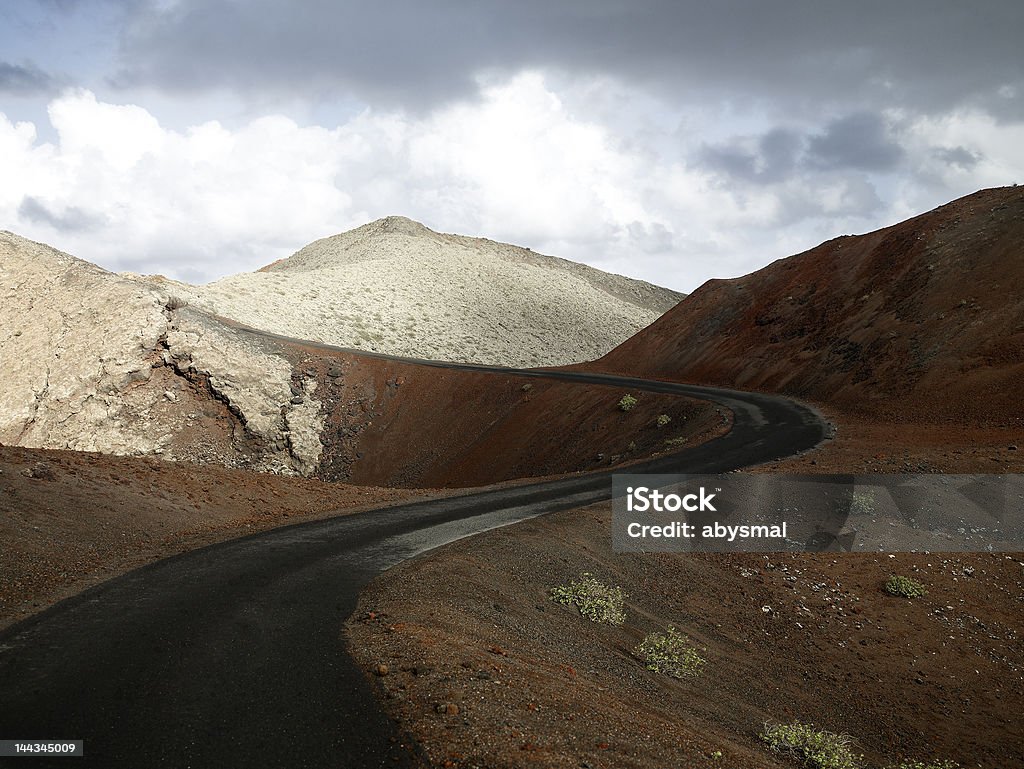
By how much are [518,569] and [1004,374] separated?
1063 inches

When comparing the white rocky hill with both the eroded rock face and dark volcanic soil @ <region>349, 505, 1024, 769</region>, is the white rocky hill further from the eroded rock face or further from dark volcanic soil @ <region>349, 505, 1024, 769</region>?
dark volcanic soil @ <region>349, 505, 1024, 769</region>

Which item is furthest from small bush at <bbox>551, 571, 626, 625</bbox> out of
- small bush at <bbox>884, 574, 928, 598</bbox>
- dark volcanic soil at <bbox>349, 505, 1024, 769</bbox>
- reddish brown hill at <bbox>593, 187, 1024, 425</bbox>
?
reddish brown hill at <bbox>593, 187, 1024, 425</bbox>

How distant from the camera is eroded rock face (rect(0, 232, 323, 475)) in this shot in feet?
131

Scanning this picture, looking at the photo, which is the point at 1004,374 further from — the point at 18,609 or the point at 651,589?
the point at 18,609

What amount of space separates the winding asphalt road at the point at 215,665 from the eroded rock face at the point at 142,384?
29.3m

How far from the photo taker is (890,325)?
1467 inches

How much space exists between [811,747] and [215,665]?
809 cm

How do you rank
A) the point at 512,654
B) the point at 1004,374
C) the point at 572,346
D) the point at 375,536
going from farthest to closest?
1. the point at 572,346
2. the point at 1004,374
3. the point at 375,536
4. the point at 512,654

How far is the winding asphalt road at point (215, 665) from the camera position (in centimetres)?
607

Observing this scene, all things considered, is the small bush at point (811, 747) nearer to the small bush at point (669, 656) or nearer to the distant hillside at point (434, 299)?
the small bush at point (669, 656)

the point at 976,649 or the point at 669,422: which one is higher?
the point at 669,422

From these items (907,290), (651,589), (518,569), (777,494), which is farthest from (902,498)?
(907,290)

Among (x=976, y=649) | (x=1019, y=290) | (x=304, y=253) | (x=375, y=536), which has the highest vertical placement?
(x=304, y=253)

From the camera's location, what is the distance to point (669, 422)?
32094 millimetres
